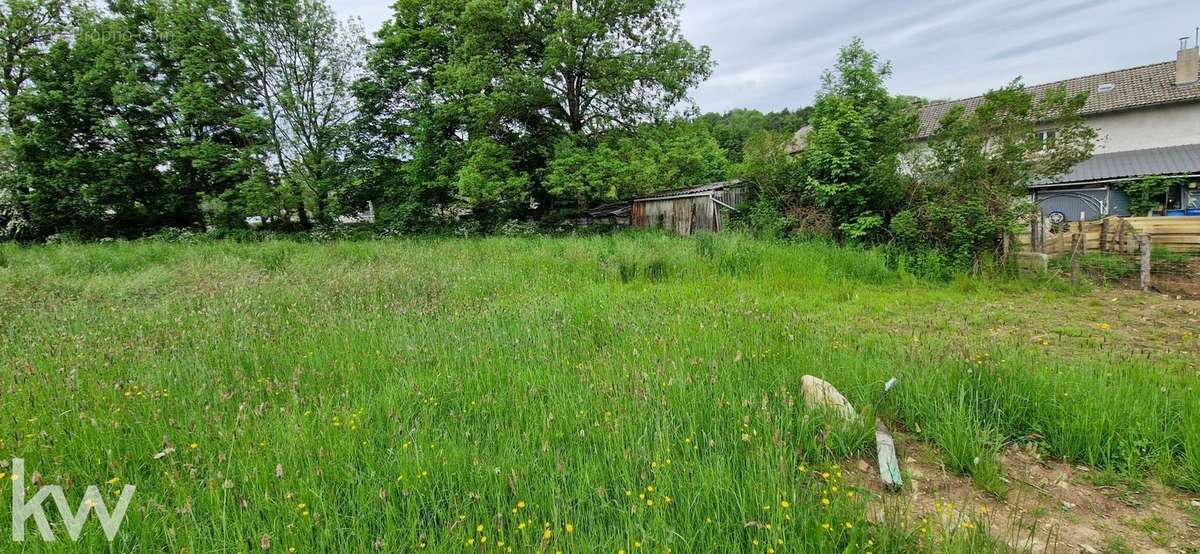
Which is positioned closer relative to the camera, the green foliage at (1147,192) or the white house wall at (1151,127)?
the green foliage at (1147,192)

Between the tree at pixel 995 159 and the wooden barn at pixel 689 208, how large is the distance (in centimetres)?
547

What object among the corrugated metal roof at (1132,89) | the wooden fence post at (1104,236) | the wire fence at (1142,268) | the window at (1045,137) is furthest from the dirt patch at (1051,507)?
the corrugated metal roof at (1132,89)

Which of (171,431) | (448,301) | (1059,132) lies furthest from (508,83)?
(171,431)

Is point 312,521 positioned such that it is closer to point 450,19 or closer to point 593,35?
point 593,35

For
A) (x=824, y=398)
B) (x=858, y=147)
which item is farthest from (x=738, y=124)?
(x=824, y=398)

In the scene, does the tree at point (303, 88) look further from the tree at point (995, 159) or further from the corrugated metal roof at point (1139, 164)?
the corrugated metal roof at point (1139, 164)

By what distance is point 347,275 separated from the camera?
8031 mm

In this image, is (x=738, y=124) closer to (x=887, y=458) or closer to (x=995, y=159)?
(x=995, y=159)

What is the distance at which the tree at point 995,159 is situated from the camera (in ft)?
26.6

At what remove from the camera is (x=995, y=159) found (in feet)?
27.3

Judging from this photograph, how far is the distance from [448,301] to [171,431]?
374cm

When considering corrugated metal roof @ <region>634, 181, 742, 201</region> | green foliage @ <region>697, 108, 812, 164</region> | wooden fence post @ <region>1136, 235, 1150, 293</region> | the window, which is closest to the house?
corrugated metal roof @ <region>634, 181, 742, 201</region>

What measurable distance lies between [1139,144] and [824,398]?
1178 inches

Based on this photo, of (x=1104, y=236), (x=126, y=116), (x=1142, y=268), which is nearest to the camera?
(x=1142, y=268)
